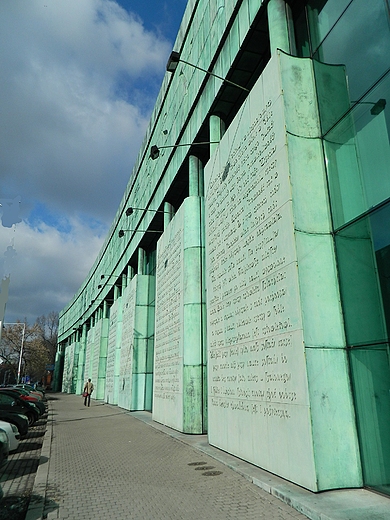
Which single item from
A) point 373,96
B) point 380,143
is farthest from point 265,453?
point 373,96

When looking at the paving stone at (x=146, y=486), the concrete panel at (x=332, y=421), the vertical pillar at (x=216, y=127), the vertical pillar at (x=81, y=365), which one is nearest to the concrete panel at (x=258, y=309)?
the concrete panel at (x=332, y=421)

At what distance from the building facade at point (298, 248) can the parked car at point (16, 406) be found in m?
6.98

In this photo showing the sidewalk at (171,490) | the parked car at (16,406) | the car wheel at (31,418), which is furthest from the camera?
the car wheel at (31,418)

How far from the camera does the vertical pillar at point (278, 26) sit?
9781 mm

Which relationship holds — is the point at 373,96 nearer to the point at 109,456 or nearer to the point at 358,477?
the point at 358,477

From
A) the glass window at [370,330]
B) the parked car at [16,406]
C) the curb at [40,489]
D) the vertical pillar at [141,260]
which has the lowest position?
the curb at [40,489]

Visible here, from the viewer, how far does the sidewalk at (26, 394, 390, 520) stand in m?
5.88

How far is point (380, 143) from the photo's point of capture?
23.2 ft

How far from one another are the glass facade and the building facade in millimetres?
27

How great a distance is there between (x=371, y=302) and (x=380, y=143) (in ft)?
9.29

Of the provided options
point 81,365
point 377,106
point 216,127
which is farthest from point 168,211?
point 81,365

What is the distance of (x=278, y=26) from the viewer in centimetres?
991

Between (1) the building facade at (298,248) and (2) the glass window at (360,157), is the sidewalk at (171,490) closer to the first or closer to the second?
(1) the building facade at (298,248)

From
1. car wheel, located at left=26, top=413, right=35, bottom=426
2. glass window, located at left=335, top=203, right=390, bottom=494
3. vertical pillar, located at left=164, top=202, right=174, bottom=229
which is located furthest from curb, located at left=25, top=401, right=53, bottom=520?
vertical pillar, located at left=164, top=202, right=174, bottom=229
